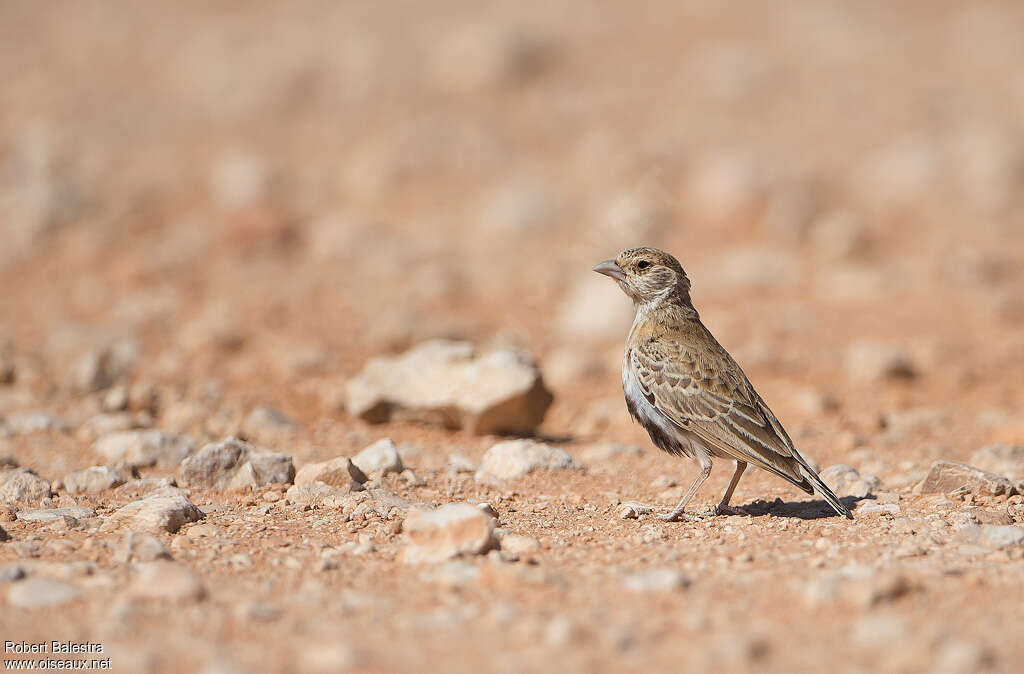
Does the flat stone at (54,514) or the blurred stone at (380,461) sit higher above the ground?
the flat stone at (54,514)

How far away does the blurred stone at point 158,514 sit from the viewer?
5.04 metres

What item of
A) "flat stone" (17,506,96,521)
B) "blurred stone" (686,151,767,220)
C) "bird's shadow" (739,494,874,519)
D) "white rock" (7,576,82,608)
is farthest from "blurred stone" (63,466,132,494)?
"blurred stone" (686,151,767,220)

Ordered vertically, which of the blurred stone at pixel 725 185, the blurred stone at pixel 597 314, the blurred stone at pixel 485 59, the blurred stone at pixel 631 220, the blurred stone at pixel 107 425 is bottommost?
the blurred stone at pixel 107 425

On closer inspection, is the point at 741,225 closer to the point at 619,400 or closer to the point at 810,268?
the point at 810,268

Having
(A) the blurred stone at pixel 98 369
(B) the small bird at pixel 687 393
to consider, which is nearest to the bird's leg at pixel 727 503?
(B) the small bird at pixel 687 393

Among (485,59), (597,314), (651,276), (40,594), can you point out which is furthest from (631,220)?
(40,594)

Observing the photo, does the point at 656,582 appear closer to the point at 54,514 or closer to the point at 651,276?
the point at 651,276

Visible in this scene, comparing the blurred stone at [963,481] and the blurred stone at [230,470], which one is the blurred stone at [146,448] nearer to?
the blurred stone at [230,470]

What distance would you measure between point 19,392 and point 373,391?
9.09 feet

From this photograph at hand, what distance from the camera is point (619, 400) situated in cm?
877

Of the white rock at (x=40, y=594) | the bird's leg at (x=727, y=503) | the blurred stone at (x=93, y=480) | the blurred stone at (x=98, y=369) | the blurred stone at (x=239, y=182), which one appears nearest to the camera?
the white rock at (x=40, y=594)

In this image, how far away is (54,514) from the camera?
17.5 feet

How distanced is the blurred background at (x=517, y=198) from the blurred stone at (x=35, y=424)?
0.33 metres

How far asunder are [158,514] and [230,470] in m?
1.07
